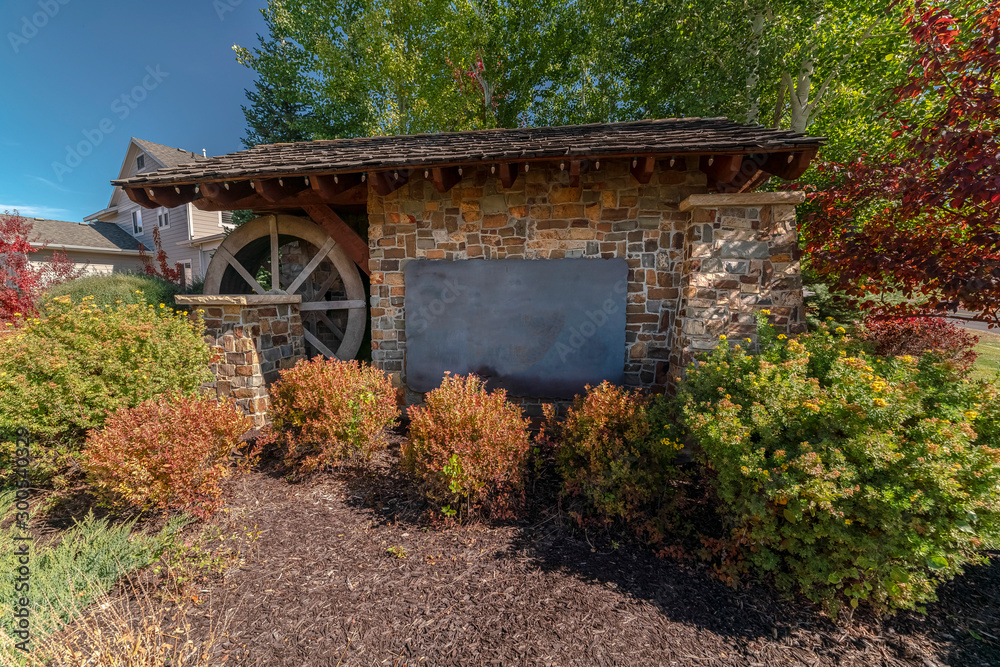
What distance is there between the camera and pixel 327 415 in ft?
12.0

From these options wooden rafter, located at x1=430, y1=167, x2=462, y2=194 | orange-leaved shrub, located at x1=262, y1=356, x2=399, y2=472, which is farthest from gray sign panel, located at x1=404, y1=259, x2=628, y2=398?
orange-leaved shrub, located at x1=262, y1=356, x2=399, y2=472

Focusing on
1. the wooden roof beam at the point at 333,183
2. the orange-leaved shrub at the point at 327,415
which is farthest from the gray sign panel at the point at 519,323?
the wooden roof beam at the point at 333,183

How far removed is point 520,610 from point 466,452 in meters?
1.12

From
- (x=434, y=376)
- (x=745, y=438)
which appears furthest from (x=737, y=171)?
(x=434, y=376)

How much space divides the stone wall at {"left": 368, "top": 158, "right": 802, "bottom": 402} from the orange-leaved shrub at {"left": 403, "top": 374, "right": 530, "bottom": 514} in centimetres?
207

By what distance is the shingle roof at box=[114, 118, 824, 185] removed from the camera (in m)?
3.83

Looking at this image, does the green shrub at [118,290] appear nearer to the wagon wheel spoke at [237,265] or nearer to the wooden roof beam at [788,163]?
the wagon wheel spoke at [237,265]

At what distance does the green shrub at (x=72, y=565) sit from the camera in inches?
82.7

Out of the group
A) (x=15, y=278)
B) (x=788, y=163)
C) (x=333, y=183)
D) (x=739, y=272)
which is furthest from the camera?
(x=15, y=278)

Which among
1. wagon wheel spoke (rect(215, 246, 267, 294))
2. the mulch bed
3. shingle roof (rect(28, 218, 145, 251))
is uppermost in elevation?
shingle roof (rect(28, 218, 145, 251))

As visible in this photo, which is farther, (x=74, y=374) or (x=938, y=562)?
(x=74, y=374)

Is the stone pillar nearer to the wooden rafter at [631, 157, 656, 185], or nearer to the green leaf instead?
the wooden rafter at [631, 157, 656, 185]

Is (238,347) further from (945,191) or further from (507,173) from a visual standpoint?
(945,191)

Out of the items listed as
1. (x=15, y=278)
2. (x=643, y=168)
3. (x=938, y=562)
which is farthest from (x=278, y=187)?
(x=15, y=278)
